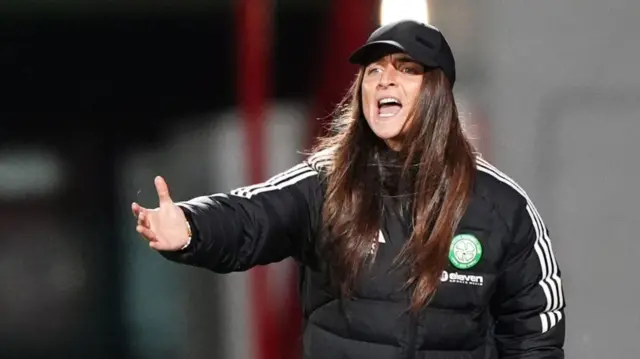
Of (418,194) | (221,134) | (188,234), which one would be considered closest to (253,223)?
(188,234)

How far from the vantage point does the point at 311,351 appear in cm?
110

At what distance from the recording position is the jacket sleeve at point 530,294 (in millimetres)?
1084

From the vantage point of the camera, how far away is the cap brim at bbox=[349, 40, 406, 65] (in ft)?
3.47

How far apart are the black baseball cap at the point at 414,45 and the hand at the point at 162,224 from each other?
35cm

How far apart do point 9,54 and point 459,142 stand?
2.86 ft

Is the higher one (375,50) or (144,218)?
(375,50)

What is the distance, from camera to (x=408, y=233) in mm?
1064

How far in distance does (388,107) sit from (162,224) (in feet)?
1.18

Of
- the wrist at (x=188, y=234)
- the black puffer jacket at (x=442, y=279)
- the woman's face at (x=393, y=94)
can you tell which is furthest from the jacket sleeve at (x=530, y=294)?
the wrist at (x=188, y=234)

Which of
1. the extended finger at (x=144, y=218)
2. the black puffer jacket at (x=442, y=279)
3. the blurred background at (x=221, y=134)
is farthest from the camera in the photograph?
the blurred background at (x=221, y=134)

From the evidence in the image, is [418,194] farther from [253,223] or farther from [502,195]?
[253,223]

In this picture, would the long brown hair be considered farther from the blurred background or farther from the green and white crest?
the blurred background

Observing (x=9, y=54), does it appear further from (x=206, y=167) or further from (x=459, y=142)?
(x=459, y=142)

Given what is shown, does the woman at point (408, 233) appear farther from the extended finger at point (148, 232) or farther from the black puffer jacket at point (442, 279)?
the extended finger at point (148, 232)
